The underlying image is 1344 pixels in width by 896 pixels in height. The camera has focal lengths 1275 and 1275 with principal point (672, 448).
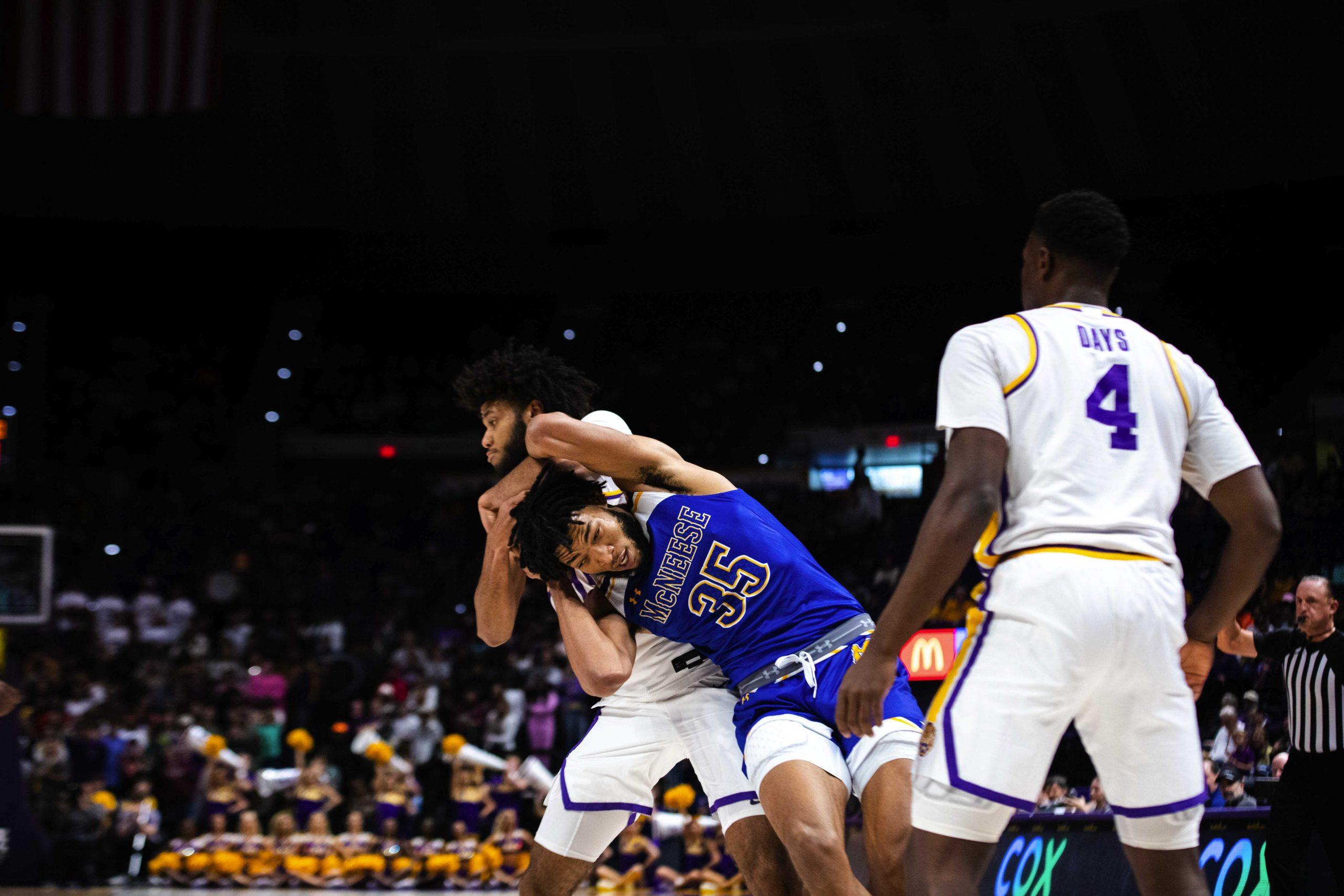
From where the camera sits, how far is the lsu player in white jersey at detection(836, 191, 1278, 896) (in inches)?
103

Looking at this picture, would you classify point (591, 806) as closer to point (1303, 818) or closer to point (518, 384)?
point (518, 384)

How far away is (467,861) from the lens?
1112cm

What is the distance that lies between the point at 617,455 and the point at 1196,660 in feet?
5.88

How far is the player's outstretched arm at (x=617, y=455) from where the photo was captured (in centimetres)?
397

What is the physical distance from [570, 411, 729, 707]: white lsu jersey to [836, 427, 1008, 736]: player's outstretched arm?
1587mm

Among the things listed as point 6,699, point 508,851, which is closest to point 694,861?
point 508,851

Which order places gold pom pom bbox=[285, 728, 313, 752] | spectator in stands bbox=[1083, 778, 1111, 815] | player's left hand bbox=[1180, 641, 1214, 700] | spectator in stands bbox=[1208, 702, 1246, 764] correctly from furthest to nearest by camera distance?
gold pom pom bbox=[285, 728, 313, 752] < spectator in stands bbox=[1208, 702, 1246, 764] < spectator in stands bbox=[1083, 778, 1111, 815] < player's left hand bbox=[1180, 641, 1214, 700]

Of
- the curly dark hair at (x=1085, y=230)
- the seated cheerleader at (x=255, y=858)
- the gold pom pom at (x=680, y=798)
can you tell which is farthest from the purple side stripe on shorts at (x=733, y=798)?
the seated cheerleader at (x=255, y=858)

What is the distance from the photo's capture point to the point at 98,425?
2073 cm

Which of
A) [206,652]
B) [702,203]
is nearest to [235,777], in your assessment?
[206,652]

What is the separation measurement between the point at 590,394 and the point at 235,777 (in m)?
8.63

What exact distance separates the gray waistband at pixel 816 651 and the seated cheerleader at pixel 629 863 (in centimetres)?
711

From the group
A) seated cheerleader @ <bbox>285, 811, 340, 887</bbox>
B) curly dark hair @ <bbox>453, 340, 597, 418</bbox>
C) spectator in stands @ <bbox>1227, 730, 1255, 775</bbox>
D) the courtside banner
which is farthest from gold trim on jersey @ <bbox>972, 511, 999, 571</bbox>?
seated cheerleader @ <bbox>285, 811, 340, 887</bbox>

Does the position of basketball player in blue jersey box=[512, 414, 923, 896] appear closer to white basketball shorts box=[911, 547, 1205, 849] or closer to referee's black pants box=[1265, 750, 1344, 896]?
white basketball shorts box=[911, 547, 1205, 849]
